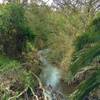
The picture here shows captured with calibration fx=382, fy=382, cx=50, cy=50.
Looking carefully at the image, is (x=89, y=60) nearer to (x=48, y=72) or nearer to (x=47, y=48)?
(x=48, y=72)

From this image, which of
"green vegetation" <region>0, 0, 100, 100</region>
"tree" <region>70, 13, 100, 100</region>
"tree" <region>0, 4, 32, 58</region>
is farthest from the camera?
"tree" <region>0, 4, 32, 58</region>

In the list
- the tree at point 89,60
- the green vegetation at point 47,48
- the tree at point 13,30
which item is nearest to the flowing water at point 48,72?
the green vegetation at point 47,48

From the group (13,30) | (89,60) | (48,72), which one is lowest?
(48,72)

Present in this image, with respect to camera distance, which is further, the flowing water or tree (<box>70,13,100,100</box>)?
the flowing water

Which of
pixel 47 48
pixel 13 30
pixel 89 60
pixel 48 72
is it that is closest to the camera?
pixel 89 60

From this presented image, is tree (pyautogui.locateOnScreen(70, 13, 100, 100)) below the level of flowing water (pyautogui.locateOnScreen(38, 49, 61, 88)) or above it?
above

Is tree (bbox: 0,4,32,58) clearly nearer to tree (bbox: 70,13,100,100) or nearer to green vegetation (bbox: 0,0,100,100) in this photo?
green vegetation (bbox: 0,0,100,100)

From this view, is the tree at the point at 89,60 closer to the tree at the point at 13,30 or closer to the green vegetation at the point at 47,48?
the green vegetation at the point at 47,48

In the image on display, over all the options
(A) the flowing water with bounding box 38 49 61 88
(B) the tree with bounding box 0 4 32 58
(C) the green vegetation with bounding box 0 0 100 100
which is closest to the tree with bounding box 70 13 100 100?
(C) the green vegetation with bounding box 0 0 100 100

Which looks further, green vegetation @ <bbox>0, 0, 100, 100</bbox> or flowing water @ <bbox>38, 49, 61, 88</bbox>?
flowing water @ <bbox>38, 49, 61, 88</bbox>

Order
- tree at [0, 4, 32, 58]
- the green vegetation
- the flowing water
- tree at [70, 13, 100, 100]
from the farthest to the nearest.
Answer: tree at [0, 4, 32, 58], the flowing water, the green vegetation, tree at [70, 13, 100, 100]

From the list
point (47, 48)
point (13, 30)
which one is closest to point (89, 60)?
point (13, 30)

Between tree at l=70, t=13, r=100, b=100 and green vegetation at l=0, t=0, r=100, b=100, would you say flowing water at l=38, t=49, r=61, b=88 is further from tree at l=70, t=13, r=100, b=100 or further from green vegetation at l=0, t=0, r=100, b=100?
tree at l=70, t=13, r=100, b=100

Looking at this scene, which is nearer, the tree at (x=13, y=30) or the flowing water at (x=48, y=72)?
the flowing water at (x=48, y=72)
